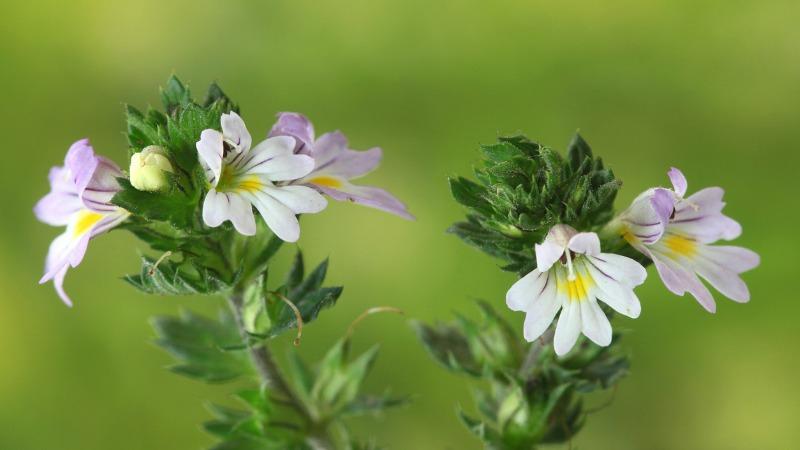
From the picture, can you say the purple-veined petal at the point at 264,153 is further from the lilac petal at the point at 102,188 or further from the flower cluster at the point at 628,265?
the flower cluster at the point at 628,265

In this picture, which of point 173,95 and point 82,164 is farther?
point 173,95

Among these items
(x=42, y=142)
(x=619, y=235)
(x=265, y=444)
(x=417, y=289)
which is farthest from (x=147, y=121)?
(x=42, y=142)

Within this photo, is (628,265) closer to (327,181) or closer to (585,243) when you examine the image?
(585,243)

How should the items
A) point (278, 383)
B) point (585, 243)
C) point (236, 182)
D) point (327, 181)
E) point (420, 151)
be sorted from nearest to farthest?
point (585, 243) < point (236, 182) < point (327, 181) < point (278, 383) < point (420, 151)

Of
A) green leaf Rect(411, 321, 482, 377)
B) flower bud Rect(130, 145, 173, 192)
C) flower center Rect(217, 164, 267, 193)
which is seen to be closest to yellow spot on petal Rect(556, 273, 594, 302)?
green leaf Rect(411, 321, 482, 377)

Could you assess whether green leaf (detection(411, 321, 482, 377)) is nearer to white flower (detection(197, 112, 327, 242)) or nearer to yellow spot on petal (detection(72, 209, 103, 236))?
white flower (detection(197, 112, 327, 242))

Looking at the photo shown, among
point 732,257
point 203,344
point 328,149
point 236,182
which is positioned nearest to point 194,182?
point 236,182
